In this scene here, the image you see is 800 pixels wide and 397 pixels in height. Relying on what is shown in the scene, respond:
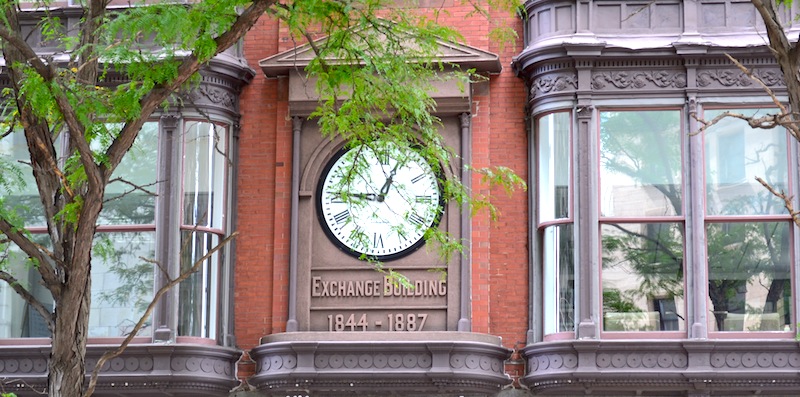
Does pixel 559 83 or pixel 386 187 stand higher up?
pixel 559 83

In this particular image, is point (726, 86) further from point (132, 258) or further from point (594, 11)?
point (132, 258)

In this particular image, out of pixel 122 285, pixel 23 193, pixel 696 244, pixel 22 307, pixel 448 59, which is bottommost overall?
pixel 22 307

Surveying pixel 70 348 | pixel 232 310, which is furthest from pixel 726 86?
pixel 70 348

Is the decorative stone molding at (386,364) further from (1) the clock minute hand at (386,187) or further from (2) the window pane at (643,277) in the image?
(1) the clock minute hand at (386,187)

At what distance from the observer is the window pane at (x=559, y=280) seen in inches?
684

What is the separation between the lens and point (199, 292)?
17.7m

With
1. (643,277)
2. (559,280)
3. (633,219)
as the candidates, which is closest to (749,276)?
(643,277)

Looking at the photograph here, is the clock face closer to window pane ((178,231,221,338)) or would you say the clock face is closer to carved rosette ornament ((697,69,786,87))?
window pane ((178,231,221,338))

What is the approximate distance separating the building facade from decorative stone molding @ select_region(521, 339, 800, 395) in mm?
26

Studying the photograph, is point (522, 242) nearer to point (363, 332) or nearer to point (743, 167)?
point (363, 332)

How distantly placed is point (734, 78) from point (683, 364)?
3605 mm

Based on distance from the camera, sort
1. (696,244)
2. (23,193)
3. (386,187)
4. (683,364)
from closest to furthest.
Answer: (683,364)
(696,244)
(386,187)
(23,193)

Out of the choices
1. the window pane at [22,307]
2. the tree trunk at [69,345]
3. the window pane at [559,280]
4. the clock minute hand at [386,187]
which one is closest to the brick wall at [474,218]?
the window pane at [559,280]

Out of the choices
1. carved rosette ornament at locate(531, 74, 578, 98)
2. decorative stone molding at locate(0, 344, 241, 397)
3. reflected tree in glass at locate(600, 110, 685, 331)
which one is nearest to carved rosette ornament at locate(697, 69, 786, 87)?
reflected tree in glass at locate(600, 110, 685, 331)
